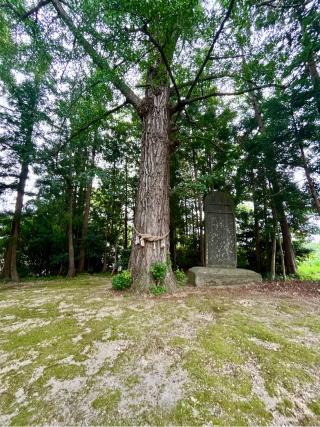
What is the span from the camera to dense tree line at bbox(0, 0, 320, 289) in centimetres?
387

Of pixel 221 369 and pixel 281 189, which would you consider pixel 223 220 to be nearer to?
pixel 281 189

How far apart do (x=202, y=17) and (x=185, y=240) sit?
843cm

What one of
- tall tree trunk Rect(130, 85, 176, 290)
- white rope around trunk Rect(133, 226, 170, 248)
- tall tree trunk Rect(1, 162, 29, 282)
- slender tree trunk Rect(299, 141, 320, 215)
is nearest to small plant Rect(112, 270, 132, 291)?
tall tree trunk Rect(130, 85, 176, 290)

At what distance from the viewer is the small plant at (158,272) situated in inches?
144

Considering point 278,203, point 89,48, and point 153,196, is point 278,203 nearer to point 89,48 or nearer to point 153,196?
point 153,196

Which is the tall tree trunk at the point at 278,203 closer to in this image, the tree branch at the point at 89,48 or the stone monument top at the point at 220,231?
the stone monument top at the point at 220,231

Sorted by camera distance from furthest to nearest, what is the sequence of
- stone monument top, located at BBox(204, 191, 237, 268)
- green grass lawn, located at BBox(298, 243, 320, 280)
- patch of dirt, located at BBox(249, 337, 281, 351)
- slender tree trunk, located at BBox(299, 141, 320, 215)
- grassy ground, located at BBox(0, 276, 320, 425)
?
green grass lawn, located at BBox(298, 243, 320, 280)
stone monument top, located at BBox(204, 191, 237, 268)
slender tree trunk, located at BBox(299, 141, 320, 215)
patch of dirt, located at BBox(249, 337, 281, 351)
grassy ground, located at BBox(0, 276, 320, 425)

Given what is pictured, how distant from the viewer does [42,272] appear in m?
10.4

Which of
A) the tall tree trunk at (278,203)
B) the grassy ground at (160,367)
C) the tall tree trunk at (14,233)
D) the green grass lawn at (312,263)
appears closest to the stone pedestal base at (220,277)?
the grassy ground at (160,367)

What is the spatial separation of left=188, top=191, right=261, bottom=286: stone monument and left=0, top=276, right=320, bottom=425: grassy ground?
2133 mm

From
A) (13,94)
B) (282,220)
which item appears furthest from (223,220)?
(13,94)

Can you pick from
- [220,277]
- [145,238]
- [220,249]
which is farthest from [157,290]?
[220,249]

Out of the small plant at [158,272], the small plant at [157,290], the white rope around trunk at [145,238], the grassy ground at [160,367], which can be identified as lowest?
the grassy ground at [160,367]

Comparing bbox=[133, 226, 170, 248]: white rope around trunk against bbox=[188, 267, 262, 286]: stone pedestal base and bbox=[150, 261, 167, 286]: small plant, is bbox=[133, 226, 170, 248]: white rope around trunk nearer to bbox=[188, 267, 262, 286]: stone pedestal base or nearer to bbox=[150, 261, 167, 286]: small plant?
bbox=[150, 261, 167, 286]: small plant
